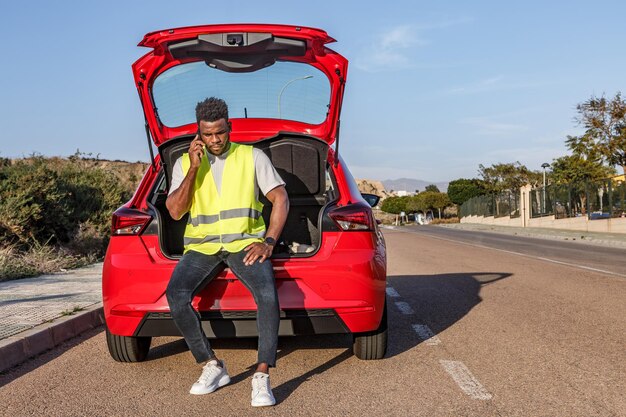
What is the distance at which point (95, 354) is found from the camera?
6.16 metres

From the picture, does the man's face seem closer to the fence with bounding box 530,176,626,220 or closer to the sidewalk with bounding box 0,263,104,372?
the sidewalk with bounding box 0,263,104,372

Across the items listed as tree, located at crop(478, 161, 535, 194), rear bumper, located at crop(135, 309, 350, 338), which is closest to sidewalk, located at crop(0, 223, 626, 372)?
rear bumper, located at crop(135, 309, 350, 338)

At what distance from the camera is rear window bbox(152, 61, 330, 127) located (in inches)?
242

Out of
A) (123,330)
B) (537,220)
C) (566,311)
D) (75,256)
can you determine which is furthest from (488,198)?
(123,330)

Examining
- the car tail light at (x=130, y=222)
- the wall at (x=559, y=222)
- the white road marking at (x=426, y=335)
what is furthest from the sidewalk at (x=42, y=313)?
the wall at (x=559, y=222)

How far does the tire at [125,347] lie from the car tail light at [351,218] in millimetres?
1702

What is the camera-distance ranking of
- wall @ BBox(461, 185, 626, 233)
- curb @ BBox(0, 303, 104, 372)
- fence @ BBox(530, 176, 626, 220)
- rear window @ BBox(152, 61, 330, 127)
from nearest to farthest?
curb @ BBox(0, 303, 104, 372) < rear window @ BBox(152, 61, 330, 127) < fence @ BBox(530, 176, 626, 220) < wall @ BBox(461, 185, 626, 233)

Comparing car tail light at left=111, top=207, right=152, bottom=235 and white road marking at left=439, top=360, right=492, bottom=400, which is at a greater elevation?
car tail light at left=111, top=207, right=152, bottom=235

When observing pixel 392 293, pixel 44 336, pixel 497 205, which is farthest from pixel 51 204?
pixel 497 205

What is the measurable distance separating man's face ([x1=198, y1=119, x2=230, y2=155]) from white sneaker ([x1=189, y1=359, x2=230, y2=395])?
4.47 feet

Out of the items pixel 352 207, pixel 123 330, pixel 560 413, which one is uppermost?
pixel 352 207

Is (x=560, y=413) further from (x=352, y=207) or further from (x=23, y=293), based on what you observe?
(x=23, y=293)

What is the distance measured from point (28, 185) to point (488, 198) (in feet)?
177

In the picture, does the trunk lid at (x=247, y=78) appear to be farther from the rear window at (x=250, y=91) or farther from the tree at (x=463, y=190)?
the tree at (x=463, y=190)
